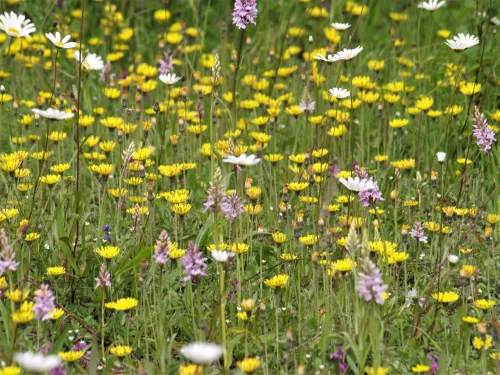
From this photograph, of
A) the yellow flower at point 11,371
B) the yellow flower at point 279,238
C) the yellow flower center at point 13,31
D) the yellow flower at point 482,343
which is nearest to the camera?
the yellow flower at point 11,371

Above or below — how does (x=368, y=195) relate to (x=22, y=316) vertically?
above

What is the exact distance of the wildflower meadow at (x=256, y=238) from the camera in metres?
2.26

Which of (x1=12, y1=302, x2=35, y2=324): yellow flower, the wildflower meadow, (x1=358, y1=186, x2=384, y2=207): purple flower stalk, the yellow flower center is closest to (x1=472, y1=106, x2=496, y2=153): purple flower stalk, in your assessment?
the wildflower meadow

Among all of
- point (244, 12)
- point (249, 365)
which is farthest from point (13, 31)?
point (249, 365)

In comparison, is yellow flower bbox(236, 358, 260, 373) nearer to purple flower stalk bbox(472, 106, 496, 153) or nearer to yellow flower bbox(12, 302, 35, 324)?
yellow flower bbox(12, 302, 35, 324)

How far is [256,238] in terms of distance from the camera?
3.14 metres

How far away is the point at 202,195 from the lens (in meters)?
3.50

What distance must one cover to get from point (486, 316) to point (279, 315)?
635 millimetres

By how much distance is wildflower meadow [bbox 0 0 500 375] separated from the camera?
2.26m

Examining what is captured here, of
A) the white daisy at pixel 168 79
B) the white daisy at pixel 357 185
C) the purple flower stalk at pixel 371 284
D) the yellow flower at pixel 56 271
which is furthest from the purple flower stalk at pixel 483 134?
the yellow flower at pixel 56 271

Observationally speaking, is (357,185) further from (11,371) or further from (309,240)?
(11,371)

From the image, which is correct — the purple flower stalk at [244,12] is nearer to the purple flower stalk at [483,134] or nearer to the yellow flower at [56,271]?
the purple flower stalk at [483,134]

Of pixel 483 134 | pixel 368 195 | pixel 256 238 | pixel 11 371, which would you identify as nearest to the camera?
pixel 11 371

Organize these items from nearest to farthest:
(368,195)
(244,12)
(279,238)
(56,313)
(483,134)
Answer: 1. (56,313)
2. (368,195)
3. (279,238)
4. (483,134)
5. (244,12)
